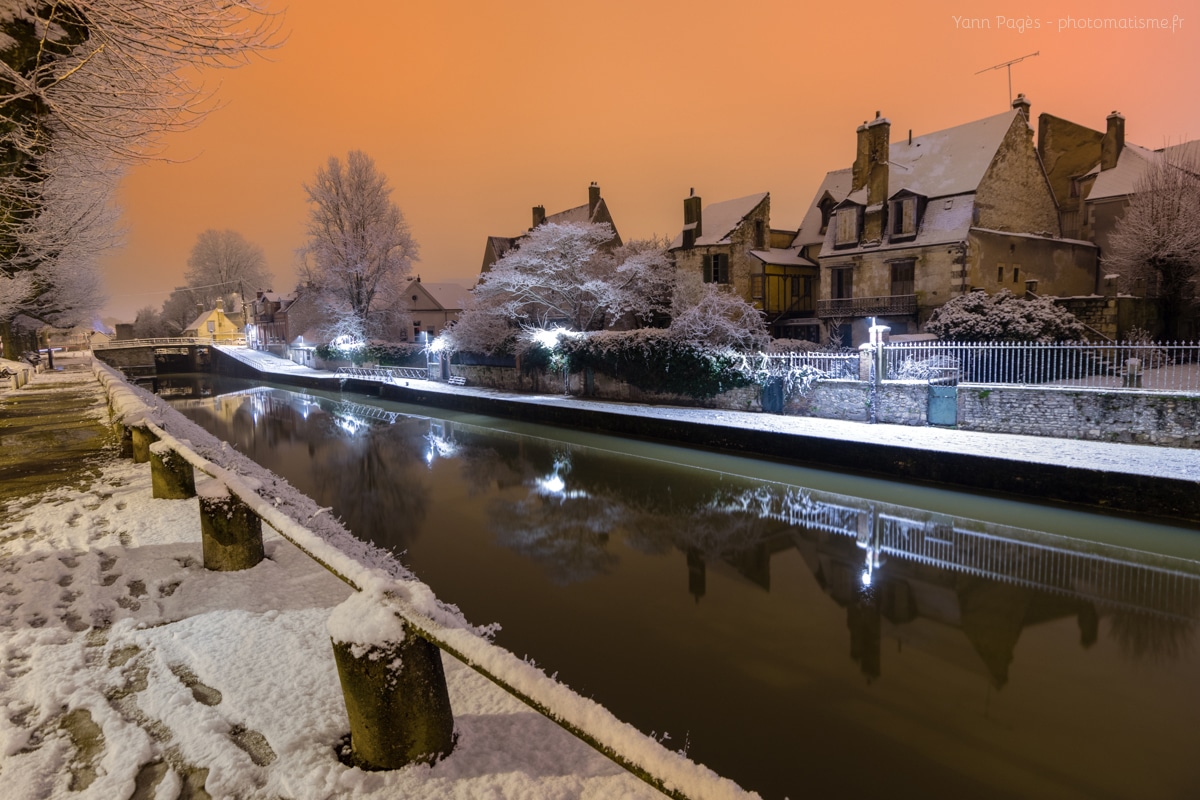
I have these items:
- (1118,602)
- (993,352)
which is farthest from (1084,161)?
(1118,602)

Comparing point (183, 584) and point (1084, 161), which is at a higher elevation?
point (1084, 161)

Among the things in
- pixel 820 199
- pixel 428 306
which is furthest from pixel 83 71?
pixel 428 306

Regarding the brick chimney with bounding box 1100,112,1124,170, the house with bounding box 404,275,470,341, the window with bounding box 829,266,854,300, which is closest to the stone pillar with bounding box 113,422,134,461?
the window with bounding box 829,266,854,300

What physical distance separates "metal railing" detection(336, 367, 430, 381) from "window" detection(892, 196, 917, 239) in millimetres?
23336

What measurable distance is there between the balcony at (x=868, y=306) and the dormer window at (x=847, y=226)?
7.88ft

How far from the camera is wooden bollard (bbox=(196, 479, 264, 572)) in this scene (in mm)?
4883

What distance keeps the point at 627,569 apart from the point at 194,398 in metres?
34.4

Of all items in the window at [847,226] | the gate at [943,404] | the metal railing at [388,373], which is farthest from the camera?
the metal railing at [388,373]

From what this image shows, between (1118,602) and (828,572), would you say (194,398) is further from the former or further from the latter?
(1118,602)

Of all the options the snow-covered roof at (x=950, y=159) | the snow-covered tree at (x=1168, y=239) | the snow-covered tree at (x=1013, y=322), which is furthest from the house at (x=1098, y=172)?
the snow-covered tree at (x=1013, y=322)

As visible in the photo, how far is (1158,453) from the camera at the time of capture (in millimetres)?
11086

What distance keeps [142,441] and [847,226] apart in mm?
26197

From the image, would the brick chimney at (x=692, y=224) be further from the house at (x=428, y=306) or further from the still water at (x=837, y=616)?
the house at (x=428, y=306)

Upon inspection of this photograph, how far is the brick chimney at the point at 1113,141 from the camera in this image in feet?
88.2
